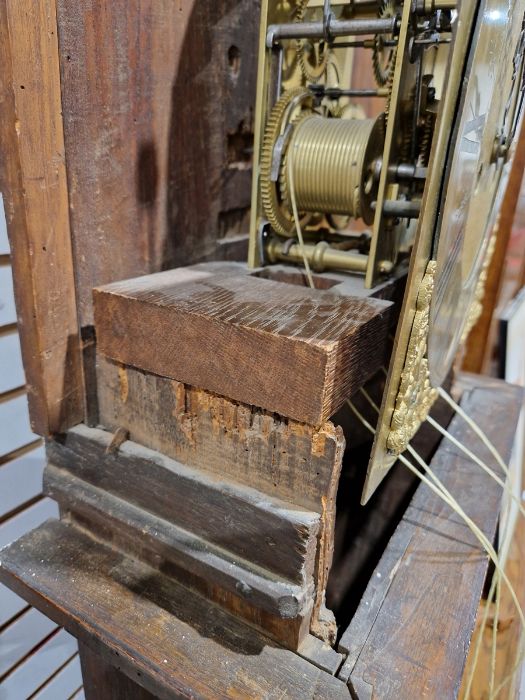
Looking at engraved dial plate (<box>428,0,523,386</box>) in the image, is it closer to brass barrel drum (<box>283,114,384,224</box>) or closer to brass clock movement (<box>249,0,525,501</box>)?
brass clock movement (<box>249,0,525,501</box>)

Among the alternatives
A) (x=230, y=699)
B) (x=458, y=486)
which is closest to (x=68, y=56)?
(x=230, y=699)

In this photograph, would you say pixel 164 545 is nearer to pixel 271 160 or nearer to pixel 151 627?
pixel 151 627

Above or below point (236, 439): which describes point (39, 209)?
above

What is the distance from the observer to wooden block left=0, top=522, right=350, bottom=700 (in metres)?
0.72

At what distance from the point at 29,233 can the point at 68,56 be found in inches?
11.1

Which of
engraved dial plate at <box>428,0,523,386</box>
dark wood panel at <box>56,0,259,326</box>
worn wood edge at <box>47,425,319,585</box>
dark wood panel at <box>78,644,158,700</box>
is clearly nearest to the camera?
engraved dial plate at <box>428,0,523,386</box>

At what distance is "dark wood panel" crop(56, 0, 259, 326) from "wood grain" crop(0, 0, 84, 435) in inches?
1.0

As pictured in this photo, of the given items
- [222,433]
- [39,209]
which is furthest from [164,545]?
[39,209]

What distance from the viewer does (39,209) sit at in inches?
32.3

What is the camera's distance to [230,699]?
0.69 metres

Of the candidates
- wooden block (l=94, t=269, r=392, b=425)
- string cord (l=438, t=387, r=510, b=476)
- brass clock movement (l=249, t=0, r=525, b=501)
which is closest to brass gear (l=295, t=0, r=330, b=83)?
brass clock movement (l=249, t=0, r=525, b=501)

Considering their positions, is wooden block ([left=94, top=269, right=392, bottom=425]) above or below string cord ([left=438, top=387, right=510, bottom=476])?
above

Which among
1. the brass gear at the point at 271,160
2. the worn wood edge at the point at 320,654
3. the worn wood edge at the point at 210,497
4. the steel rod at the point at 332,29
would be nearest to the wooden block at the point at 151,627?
the worn wood edge at the point at 320,654

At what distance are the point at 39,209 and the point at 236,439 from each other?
18.9 inches
